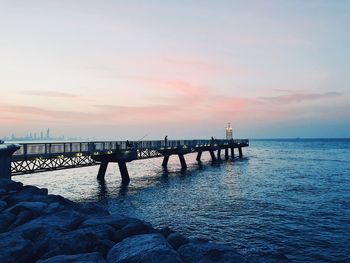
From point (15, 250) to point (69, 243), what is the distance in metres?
1.31

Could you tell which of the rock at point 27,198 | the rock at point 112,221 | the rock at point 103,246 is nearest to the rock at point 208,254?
the rock at point 103,246

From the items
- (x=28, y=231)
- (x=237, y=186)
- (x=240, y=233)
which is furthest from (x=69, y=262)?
(x=237, y=186)

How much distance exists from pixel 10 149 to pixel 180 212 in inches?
518

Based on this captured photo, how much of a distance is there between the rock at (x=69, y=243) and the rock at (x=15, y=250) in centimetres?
33

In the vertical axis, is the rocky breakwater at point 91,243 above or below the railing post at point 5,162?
below

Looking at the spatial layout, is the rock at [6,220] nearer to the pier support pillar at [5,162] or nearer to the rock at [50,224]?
the rock at [50,224]

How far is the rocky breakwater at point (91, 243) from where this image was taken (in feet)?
23.1

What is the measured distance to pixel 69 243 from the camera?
808 cm

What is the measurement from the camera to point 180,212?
2275cm

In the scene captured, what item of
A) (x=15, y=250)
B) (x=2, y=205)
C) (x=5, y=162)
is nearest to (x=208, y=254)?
(x=15, y=250)

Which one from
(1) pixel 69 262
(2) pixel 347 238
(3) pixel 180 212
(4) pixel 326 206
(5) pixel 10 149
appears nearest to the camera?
(1) pixel 69 262

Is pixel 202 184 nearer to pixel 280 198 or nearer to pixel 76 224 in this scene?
pixel 280 198

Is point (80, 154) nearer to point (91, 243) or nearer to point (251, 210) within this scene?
point (251, 210)

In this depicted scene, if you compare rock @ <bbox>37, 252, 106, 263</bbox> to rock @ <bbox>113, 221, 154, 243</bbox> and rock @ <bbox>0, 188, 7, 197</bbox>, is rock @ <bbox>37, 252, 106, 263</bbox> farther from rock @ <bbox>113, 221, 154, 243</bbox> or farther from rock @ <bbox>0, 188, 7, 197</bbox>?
rock @ <bbox>0, 188, 7, 197</bbox>
